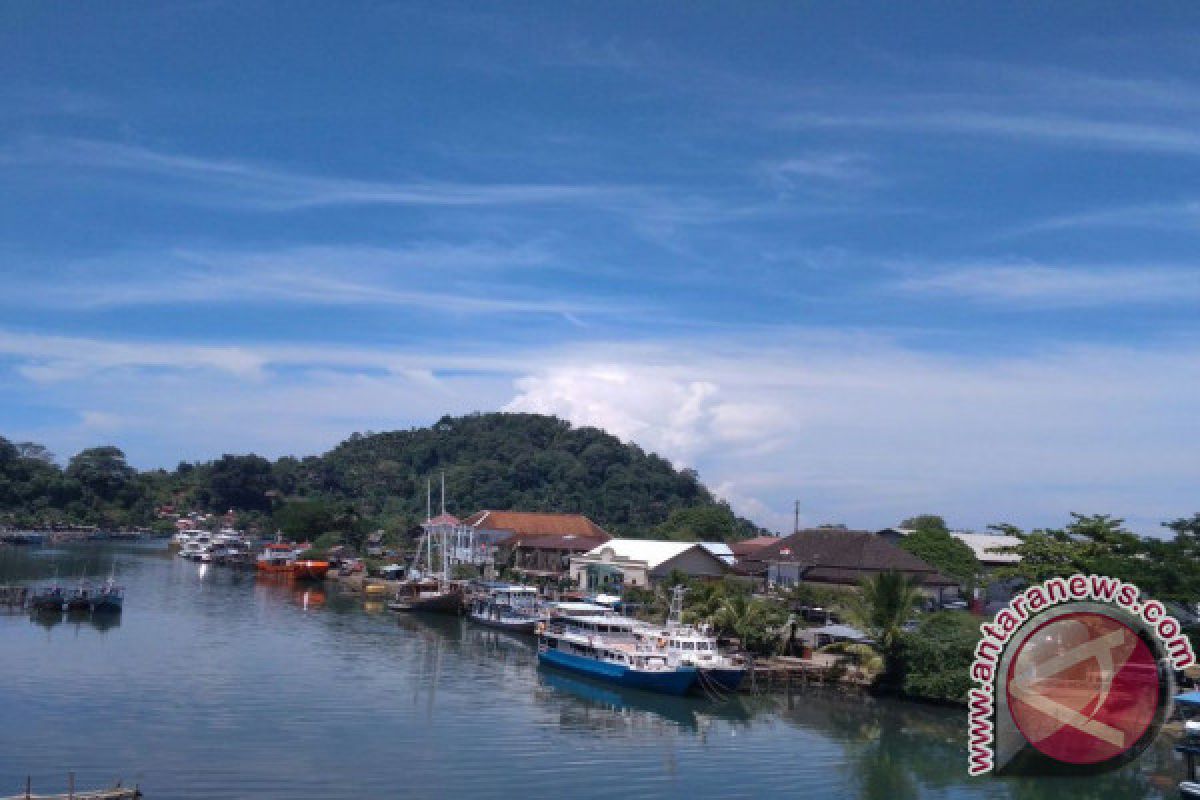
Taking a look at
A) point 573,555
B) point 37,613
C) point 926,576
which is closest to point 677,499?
point 573,555

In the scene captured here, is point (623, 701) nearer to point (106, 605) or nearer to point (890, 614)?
point (890, 614)

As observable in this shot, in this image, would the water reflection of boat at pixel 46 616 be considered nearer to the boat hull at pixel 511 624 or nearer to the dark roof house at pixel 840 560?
the boat hull at pixel 511 624

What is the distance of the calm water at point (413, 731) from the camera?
101 ft

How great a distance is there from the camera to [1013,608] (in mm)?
23953

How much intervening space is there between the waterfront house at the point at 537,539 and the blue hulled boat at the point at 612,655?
Result: 34770mm

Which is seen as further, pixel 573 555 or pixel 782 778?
pixel 573 555

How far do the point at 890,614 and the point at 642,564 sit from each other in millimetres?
34336

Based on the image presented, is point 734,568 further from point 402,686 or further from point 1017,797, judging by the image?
point 1017,797

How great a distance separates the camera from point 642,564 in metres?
79.7

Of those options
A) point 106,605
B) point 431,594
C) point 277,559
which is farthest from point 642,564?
point 277,559

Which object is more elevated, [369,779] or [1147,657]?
[1147,657]

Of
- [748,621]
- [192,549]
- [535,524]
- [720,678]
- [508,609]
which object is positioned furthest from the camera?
[192,549]

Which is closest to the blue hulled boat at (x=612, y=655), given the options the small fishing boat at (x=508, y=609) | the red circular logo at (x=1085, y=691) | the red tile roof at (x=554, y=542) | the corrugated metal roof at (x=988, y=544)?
the small fishing boat at (x=508, y=609)

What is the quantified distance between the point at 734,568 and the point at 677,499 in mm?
97807
